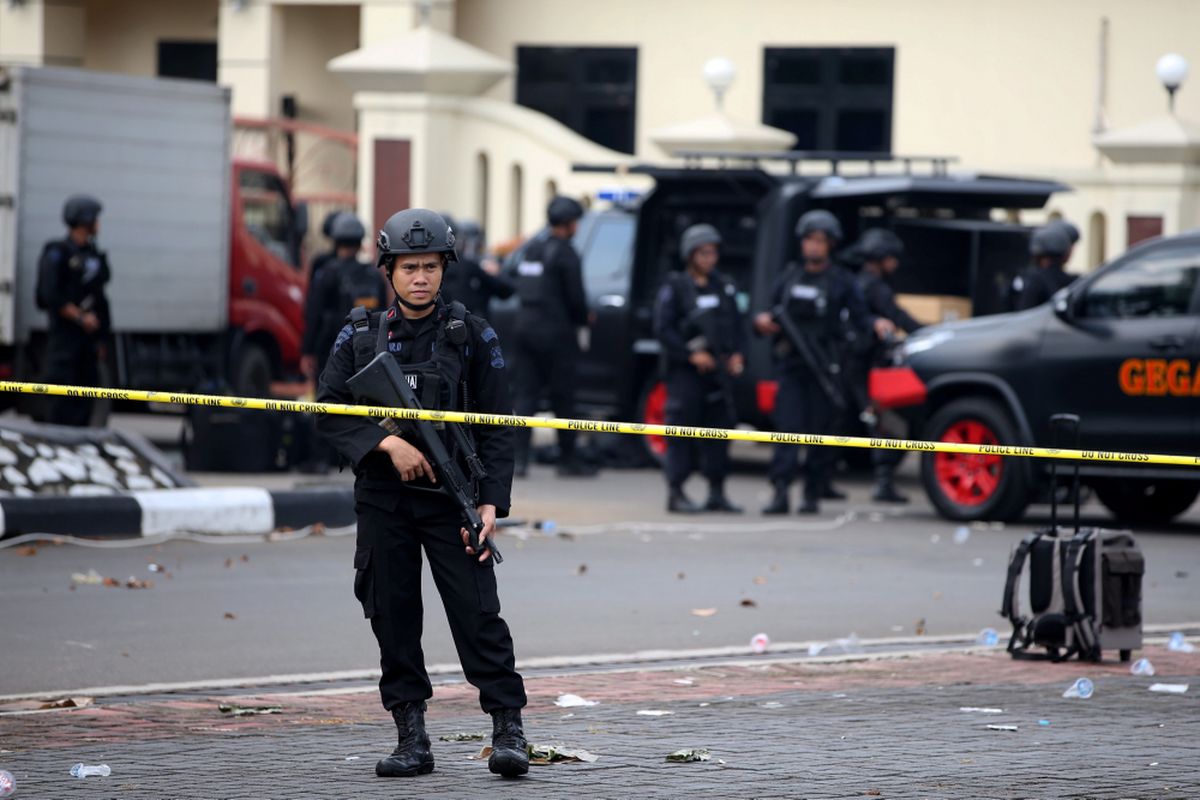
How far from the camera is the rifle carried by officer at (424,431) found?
6.73 m

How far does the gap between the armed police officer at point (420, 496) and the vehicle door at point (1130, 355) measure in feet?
25.6

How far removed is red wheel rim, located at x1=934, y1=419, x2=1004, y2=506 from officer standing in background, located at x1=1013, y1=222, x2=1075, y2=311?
1.39m

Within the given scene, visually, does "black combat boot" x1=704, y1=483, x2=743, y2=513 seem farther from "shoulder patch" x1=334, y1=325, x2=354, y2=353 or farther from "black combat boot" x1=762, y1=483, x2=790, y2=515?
"shoulder patch" x1=334, y1=325, x2=354, y2=353

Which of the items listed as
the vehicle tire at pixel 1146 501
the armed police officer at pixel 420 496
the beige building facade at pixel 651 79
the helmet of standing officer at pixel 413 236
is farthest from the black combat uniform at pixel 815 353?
the helmet of standing officer at pixel 413 236

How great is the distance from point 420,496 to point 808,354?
8.28 meters

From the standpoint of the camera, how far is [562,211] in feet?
54.5

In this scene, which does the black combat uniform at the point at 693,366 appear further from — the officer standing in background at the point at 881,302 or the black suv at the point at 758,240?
the black suv at the point at 758,240

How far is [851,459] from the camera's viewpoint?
18.5 meters

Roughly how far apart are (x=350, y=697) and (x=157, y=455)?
18.8 feet

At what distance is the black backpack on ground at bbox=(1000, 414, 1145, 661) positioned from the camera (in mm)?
9109

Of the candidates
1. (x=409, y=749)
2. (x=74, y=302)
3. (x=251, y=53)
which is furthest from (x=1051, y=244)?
(x=251, y=53)

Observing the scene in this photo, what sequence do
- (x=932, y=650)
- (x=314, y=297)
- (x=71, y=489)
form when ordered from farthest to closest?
1. (x=314, y=297)
2. (x=71, y=489)
3. (x=932, y=650)

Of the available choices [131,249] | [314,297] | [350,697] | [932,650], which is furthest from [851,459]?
[350,697]

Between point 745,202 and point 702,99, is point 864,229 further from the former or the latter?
point 702,99
